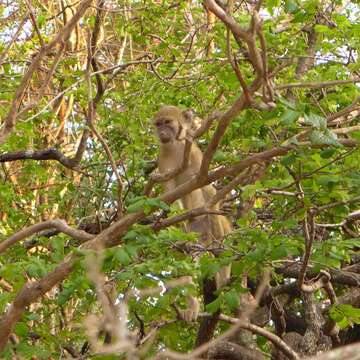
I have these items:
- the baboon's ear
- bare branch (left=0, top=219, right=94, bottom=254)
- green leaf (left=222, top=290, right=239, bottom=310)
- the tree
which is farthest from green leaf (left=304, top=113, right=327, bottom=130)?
the baboon's ear

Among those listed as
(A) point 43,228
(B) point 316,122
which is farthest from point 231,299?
(B) point 316,122

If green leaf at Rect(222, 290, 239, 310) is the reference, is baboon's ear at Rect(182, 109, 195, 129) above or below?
above

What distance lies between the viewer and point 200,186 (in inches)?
190

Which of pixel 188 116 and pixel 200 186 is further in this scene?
pixel 188 116

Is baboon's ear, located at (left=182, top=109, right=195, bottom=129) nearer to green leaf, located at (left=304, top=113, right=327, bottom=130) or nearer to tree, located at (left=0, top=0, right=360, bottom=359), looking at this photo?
tree, located at (left=0, top=0, right=360, bottom=359)

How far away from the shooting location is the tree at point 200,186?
15.8 feet

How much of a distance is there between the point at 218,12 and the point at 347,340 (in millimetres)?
5354

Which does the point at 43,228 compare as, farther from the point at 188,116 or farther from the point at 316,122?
the point at 188,116

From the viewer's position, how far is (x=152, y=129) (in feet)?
28.0

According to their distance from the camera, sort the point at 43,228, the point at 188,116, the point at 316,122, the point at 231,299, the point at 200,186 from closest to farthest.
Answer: the point at 316,122, the point at 200,186, the point at 43,228, the point at 231,299, the point at 188,116

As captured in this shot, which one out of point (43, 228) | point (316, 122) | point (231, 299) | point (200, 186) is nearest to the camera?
point (316, 122)

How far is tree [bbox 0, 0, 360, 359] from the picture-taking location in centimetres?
480

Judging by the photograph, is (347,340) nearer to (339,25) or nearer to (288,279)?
(288,279)

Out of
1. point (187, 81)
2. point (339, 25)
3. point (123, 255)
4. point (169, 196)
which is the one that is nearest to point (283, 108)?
point (169, 196)
